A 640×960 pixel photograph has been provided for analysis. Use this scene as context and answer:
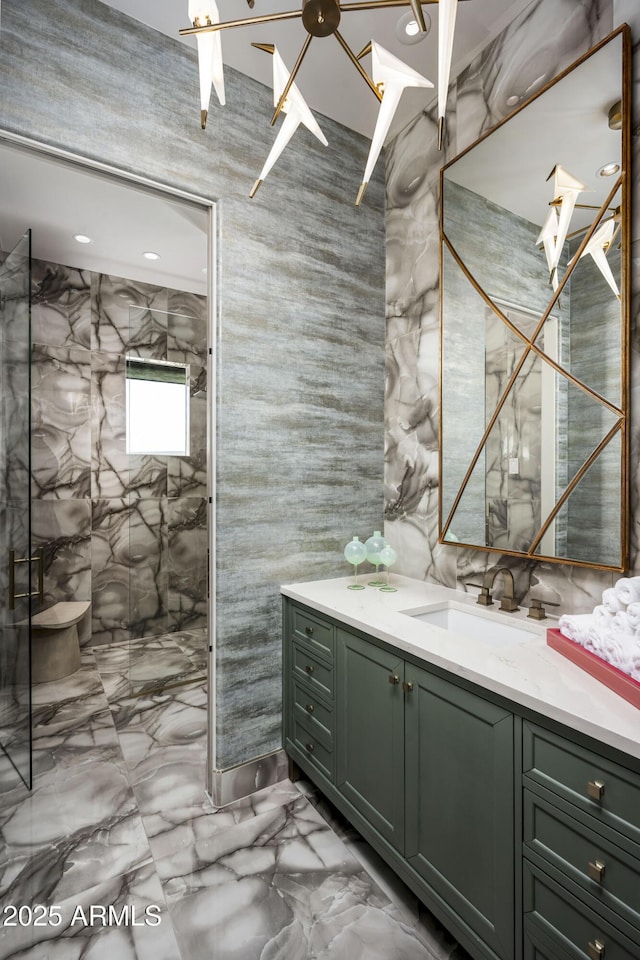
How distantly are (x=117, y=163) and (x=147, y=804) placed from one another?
8.09 feet

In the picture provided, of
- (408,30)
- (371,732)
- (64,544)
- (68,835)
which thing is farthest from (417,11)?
(64,544)

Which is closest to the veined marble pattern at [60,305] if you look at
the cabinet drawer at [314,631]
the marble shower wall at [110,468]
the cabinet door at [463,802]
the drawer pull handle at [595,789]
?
the marble shower wall at [110,468]

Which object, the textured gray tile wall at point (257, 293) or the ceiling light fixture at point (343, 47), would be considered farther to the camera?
the textured gray tile wall at point (257, 293)

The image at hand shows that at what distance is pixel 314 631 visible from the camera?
1.87 m

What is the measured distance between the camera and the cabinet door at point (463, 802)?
43.4 inches

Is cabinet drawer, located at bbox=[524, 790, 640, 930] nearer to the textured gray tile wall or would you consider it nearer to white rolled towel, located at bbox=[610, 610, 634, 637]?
white rolled towel, located at bbox=[610, 610, 634, 637]

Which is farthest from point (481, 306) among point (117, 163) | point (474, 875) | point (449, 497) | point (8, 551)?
point (8, 551)

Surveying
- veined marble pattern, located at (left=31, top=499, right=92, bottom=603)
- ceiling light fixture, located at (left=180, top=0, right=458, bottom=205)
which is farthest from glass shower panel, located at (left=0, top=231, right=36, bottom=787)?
veined marble pattern, located at (left=31, top=499, right=92, bottom=603)

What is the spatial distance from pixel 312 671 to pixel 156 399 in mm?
2280

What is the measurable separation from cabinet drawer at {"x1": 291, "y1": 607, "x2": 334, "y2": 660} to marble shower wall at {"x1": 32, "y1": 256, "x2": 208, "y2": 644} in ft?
4.97

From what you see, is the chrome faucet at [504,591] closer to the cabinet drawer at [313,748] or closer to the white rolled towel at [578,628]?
the white rolled towel at [578,628]

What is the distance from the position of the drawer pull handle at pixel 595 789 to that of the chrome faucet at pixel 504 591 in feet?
2.59

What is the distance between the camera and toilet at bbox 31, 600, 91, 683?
3.02 metres

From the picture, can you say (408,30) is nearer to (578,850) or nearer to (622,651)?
(622,651)
